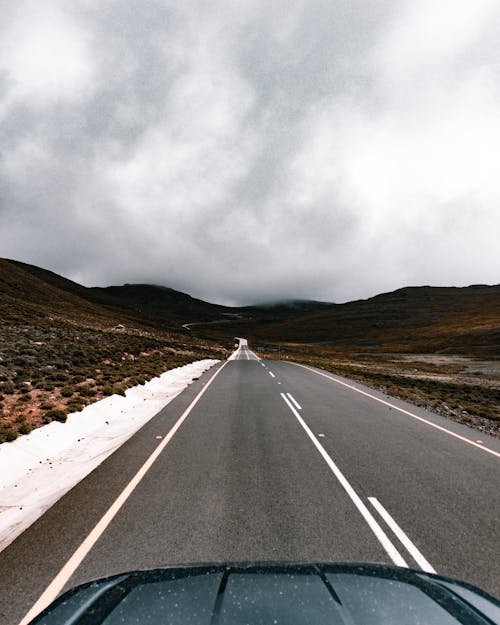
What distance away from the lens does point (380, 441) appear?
9.23 metres

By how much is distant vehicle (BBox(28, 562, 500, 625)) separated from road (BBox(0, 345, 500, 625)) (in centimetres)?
152

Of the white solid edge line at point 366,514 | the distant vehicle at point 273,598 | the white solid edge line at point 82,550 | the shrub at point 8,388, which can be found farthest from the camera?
the shrub at point 8,388

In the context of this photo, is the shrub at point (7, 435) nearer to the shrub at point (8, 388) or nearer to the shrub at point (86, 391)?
the shrub at point (86, 391)

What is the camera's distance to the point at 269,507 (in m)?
5.39

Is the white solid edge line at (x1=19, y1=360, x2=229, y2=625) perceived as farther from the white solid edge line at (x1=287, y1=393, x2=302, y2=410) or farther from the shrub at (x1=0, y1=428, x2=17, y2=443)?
the white solid edge line at (x1=287, y1=393, x2=302, y2=410)

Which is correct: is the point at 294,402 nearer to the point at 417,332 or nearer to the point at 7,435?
the point at 7,435

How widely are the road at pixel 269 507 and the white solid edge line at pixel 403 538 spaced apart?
0.02 m

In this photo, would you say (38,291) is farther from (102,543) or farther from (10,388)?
(102,543)

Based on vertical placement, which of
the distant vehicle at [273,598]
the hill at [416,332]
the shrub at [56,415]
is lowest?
the shrub at [56,415]

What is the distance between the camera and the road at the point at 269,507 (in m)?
4.08

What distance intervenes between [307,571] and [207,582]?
0.81 meters

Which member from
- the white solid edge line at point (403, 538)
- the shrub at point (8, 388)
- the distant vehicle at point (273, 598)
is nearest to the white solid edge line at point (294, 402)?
the white solid edge line at point (403, 538)

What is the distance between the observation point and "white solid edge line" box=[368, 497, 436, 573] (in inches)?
159

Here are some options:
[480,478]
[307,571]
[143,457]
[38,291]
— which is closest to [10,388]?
[143,457]
